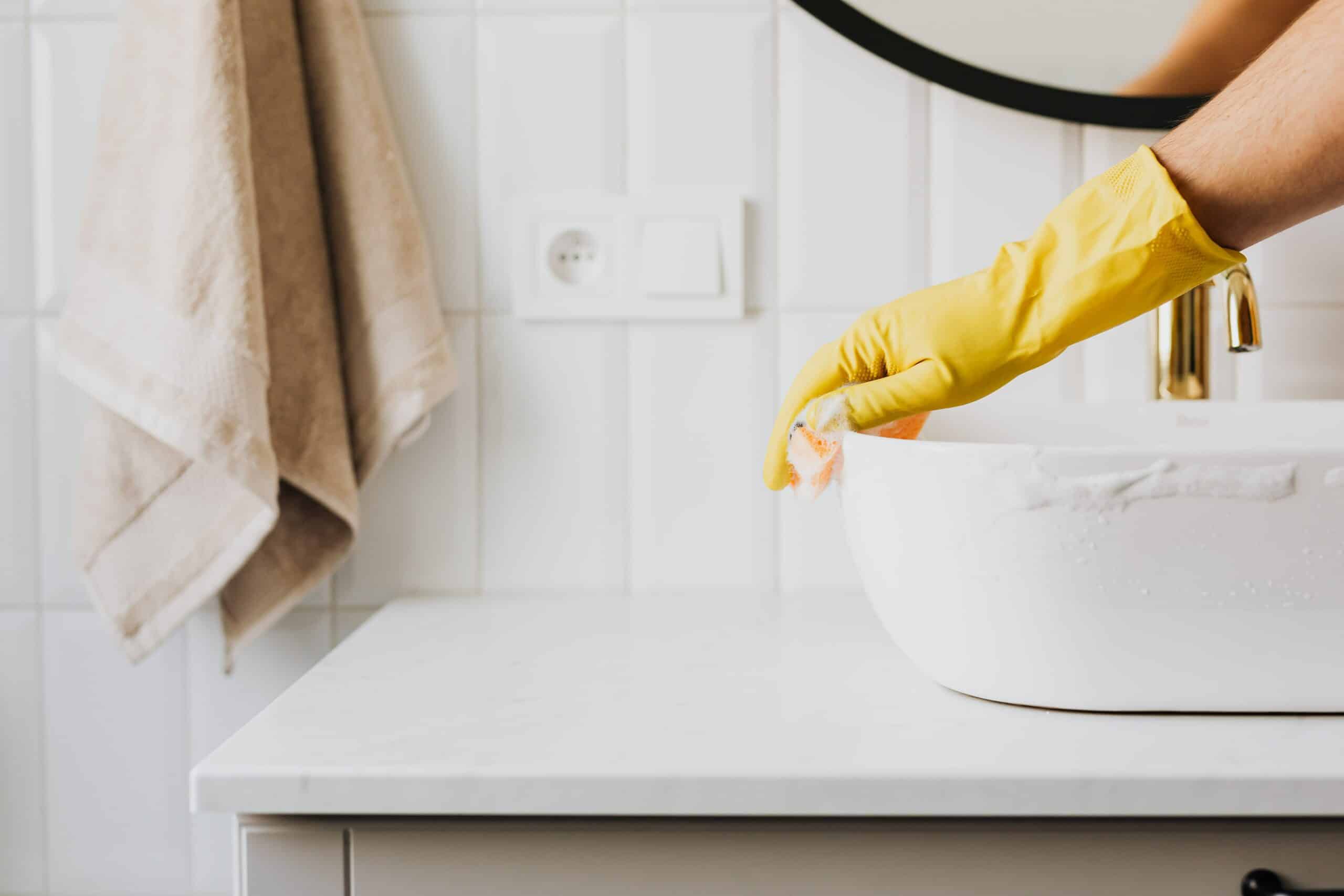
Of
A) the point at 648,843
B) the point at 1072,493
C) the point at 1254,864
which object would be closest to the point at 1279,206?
the point at 1072,493

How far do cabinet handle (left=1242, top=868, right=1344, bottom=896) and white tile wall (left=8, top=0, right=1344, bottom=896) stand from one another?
450mm

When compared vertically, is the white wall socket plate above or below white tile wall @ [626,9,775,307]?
below

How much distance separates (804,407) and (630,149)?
0.36 meters

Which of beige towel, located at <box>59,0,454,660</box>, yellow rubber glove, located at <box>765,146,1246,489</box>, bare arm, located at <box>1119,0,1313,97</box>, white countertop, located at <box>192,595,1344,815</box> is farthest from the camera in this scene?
bare arm, located at <box>1119,0,1313,97</box>

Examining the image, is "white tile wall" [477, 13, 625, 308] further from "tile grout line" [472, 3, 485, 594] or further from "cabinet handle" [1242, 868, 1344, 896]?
"cabinet handle" [1242, 868, 1344, 896]

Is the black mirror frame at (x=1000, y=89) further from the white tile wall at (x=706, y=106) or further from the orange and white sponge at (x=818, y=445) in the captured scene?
the orange and white sponge at (x=818, y=445)

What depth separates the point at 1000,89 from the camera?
33.5 inches

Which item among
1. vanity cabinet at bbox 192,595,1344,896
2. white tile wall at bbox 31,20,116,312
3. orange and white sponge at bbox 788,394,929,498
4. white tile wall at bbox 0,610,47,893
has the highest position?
white tile wall at bbox 31,20,116,312

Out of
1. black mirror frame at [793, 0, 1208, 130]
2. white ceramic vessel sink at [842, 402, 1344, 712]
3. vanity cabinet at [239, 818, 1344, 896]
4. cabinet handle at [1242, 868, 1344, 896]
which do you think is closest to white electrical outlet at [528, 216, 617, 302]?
black mirror frame at [793, 0, 1208, 130]

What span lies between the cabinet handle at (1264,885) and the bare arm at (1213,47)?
64 cm

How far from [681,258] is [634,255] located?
4 cm

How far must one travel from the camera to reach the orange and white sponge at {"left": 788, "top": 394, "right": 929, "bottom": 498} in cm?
58

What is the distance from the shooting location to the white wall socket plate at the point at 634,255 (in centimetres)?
87

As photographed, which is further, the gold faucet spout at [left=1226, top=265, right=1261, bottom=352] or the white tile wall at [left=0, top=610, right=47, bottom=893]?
the white tile wall at [left=0, top=610, right=47, bottom=893]
